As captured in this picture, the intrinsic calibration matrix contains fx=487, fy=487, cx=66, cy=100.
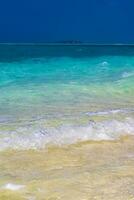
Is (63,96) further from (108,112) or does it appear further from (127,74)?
(127,74)

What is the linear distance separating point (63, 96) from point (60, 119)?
2.63 metres

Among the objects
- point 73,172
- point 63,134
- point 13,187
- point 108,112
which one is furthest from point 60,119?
point 13,187

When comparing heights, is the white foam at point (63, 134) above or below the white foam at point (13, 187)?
below

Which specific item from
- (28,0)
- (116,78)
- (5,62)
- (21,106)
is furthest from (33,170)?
(28,0)

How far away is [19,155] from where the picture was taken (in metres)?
7.30

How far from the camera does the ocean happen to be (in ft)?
22.0

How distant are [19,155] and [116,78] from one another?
302 inches

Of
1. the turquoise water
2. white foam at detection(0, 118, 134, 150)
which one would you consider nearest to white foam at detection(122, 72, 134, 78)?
the turquoise water

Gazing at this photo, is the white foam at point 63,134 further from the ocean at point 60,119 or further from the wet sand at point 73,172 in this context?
the wet sand at point 73,172

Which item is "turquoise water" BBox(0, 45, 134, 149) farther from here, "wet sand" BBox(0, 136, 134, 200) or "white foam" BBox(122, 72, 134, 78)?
"wet sand" BBox(0, 136, 134, 200)

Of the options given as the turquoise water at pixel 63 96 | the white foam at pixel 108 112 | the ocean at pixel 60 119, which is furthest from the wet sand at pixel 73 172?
the white foam at pixel 108 112

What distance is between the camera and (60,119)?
29.0 feet

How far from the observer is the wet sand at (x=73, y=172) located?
5742mm

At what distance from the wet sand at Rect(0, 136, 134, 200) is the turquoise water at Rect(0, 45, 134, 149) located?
40 centimetres
